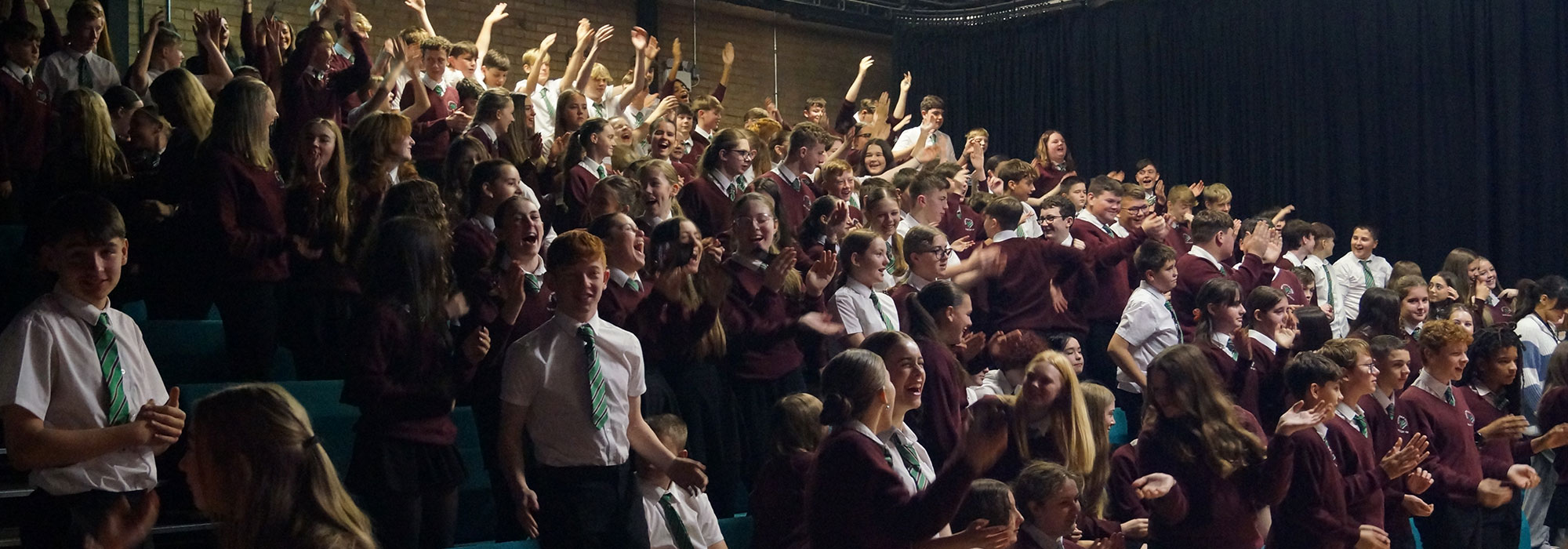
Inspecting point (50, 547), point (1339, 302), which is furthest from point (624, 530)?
point (1339, 302)

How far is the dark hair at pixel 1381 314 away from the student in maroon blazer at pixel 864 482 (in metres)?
4.68

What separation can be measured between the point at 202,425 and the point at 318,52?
14.4ft

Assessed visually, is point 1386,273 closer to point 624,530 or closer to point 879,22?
point 879,22

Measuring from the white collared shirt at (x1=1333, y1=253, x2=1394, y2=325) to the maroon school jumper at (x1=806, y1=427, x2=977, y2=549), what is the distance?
7590 mm

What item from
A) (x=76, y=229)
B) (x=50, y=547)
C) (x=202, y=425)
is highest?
(x=76, y=229)

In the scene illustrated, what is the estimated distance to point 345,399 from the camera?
4.15 m

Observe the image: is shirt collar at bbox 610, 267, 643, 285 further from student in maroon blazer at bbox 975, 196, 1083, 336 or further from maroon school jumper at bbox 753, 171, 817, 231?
student in maroon blazer at bbox 975, 196, 1083, 336

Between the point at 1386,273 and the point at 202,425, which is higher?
the point at 202,425

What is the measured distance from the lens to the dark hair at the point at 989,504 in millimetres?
4258

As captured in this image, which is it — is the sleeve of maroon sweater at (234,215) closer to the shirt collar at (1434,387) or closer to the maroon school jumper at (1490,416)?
the shirt collar at (1434,387)

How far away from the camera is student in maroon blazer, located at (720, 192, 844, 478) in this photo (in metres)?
5.45

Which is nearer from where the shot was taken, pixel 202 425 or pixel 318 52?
pixel 202 425

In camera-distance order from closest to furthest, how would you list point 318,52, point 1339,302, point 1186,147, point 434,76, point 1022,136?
point 318,52, point 434,76, point 1339,302, point 1186,147, point 1022,136

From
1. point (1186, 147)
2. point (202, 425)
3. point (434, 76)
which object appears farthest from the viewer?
point (1186, 147)
